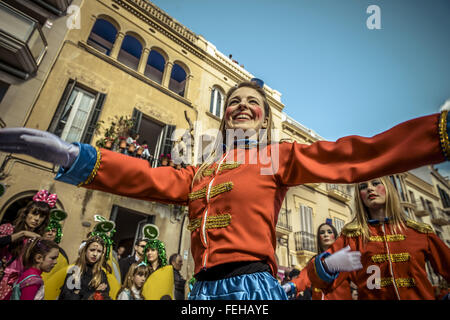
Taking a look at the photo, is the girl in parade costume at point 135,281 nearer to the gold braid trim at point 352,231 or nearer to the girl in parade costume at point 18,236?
the girl in parade costume at point 18,236

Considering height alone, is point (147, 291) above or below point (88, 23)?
below

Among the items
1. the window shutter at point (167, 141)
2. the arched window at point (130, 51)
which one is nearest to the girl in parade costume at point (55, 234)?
the window shutter at point (167, 141)

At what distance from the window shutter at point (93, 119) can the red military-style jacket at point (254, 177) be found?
888cm

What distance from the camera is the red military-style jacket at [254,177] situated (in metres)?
1.16

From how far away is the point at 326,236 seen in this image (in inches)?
205

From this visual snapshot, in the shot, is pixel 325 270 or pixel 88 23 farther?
pixel 88 23

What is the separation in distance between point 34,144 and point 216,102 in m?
14.3

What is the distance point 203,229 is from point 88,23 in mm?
12243

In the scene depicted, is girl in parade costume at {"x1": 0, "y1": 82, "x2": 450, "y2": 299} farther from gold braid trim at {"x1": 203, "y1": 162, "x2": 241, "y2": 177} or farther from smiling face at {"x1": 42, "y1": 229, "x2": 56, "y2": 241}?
smiling face at {"x1": 42, "y1": 229, "x2": 56, "y2": 241}

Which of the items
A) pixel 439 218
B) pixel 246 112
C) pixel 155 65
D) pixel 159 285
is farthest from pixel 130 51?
pixel 439 218

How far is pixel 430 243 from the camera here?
9.87 ft

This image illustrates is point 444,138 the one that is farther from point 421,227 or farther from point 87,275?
point 87,275
